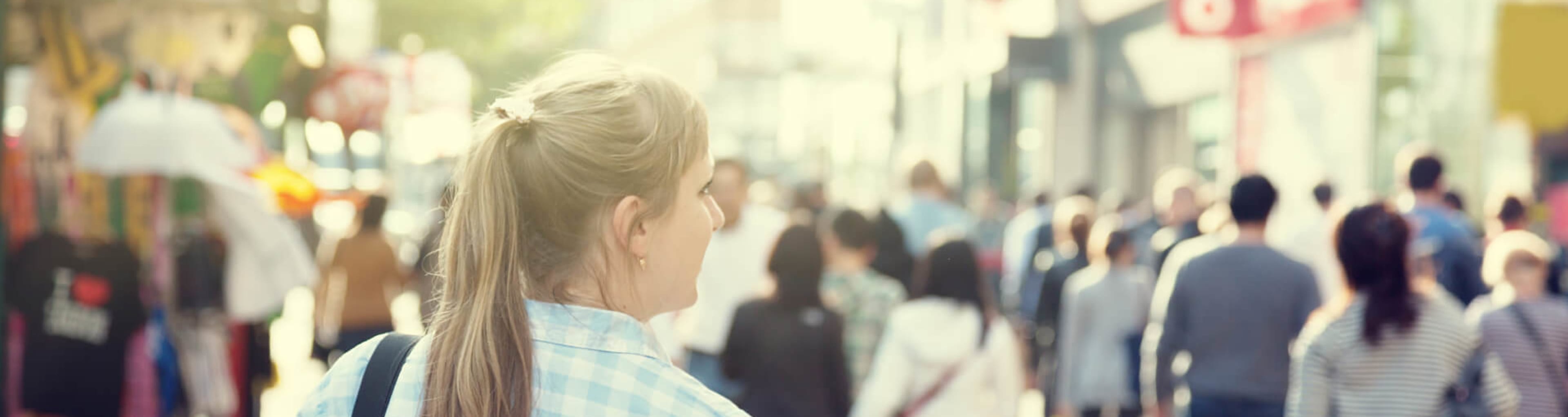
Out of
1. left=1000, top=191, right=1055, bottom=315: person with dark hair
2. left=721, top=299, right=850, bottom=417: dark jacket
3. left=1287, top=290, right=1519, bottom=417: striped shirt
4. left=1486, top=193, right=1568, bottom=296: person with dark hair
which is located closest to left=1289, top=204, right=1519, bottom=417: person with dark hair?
left=1287, top=290, right=1519, bottom=417: striped shirt

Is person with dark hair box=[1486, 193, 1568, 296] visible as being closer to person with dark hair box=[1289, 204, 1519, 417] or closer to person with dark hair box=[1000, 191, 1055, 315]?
person with dark hair box=[1289, 204, 1519, 417]

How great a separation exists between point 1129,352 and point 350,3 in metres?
14.5

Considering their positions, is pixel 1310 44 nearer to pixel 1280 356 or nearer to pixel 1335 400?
pixel 1280 356

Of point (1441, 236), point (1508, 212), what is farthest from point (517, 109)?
point (1508, 212)

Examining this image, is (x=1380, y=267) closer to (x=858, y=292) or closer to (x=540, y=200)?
(x=858, y=292)

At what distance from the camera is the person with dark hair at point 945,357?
563 cm

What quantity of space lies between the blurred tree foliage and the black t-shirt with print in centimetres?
2017

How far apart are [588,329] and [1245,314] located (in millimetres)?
4790

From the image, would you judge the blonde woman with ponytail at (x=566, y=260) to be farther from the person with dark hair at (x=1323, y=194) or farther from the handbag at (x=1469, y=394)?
the person with dark hair at (x=1323, y=194)

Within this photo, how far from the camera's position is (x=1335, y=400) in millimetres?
5055

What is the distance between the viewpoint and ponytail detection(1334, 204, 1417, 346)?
4.91 m

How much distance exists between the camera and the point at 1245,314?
5965 millimetres

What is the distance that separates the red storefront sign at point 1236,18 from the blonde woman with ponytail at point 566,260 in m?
13.0

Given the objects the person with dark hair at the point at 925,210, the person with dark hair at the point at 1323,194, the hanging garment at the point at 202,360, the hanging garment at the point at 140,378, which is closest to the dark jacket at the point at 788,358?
the hanging garment at the point at 140,378
